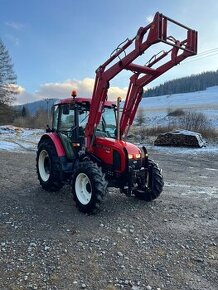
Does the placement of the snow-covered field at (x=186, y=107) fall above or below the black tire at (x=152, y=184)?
above

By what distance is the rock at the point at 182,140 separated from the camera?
60.0ft

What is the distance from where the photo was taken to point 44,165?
27.6 feet

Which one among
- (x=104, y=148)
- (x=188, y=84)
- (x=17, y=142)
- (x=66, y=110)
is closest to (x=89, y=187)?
(x=104, y=148)

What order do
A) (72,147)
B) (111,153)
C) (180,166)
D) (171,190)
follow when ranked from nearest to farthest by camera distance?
(111,153) < (72,147) < (171,190) < (180,166)

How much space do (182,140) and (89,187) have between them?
13.0 metres

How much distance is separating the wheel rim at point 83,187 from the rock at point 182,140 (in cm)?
1276

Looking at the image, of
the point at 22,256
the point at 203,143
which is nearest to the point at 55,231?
the point at 22,256

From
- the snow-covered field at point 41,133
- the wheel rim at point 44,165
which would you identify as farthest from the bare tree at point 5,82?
the wheel rim at point 44,165

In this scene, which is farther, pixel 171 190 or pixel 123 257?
pixel 171 190

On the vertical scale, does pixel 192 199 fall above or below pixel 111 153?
below

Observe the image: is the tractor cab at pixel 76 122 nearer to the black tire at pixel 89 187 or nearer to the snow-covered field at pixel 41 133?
the black tire at pixel 89 187

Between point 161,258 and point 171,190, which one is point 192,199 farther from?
point 161,258

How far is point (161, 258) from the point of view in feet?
15.1

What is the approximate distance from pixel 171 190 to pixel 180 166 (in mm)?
4612
